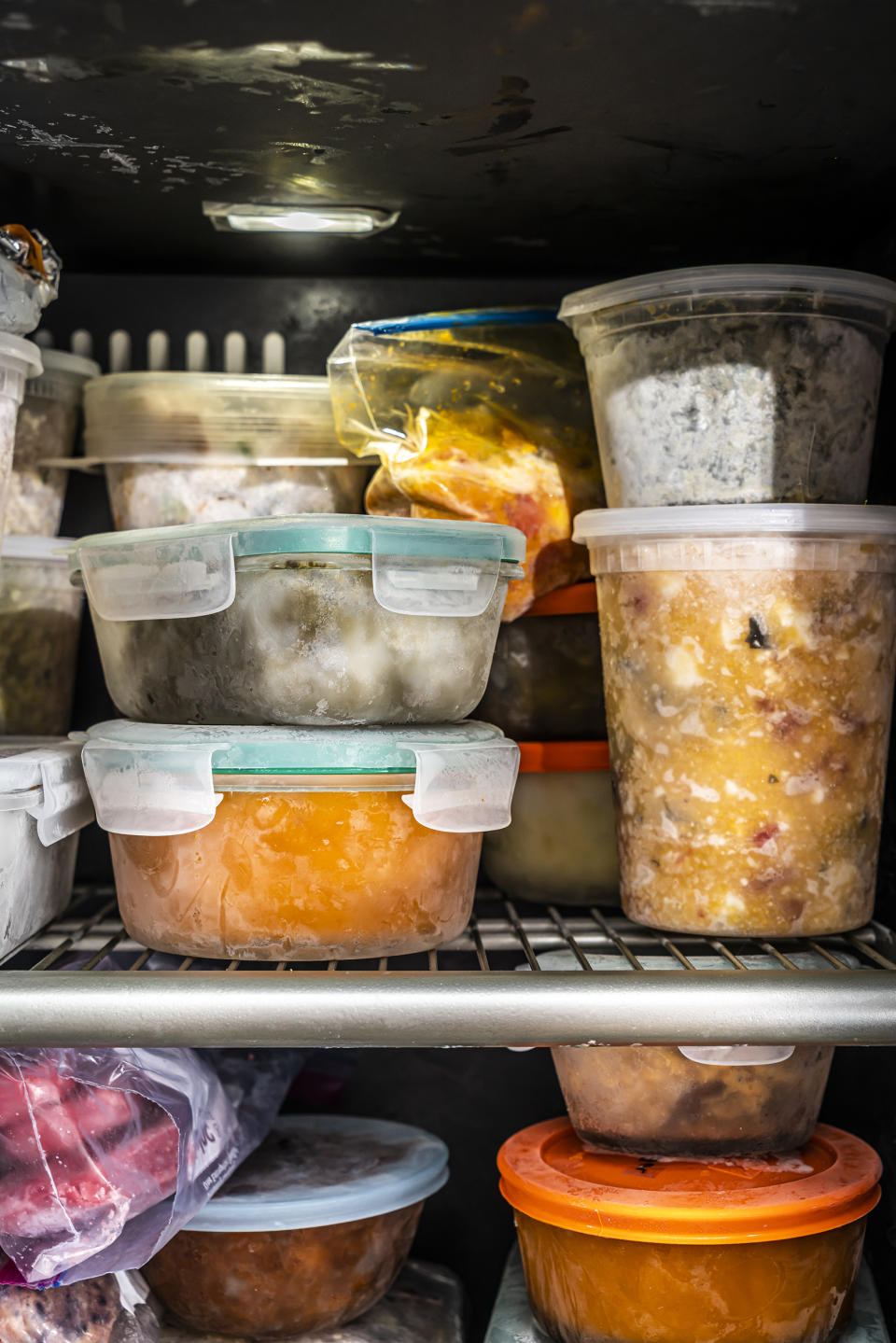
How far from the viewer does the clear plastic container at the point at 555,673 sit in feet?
3.77

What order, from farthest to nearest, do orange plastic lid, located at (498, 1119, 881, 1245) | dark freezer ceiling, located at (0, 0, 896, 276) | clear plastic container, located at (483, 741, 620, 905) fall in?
clear plastic container, located at (483, 741, 620, 905)
orange plastic lid, located at (498, 1119, 881, 1245)
dark freezer ceiling, located at (0, 0, 896, 276)

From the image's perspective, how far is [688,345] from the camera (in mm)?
950

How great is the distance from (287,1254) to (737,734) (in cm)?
59

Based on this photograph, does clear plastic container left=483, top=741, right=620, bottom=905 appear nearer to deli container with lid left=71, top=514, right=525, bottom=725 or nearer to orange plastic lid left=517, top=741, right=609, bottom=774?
orange plastic lid left=517, top=741, right=609, bottom=774

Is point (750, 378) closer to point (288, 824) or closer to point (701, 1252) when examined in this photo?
point (288, 824)

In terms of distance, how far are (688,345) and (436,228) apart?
345 millimetres

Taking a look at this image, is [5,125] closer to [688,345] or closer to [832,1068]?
[688,345]

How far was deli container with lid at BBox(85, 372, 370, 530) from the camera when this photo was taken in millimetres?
1146

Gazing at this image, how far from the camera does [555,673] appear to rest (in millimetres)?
1150

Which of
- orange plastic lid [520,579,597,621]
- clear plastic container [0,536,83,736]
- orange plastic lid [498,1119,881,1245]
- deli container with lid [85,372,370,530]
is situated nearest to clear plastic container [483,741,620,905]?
orange plastic lid [520,579,597,621]

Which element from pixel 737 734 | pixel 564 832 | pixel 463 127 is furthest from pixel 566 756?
pixel 463 127

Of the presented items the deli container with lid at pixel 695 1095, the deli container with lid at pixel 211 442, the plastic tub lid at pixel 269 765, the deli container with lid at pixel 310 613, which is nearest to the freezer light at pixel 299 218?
the deli container with lid at pixel 211 442

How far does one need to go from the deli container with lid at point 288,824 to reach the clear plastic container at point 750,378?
0.96 feet

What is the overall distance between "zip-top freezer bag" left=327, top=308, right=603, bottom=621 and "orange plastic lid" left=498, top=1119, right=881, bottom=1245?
1.59ft
